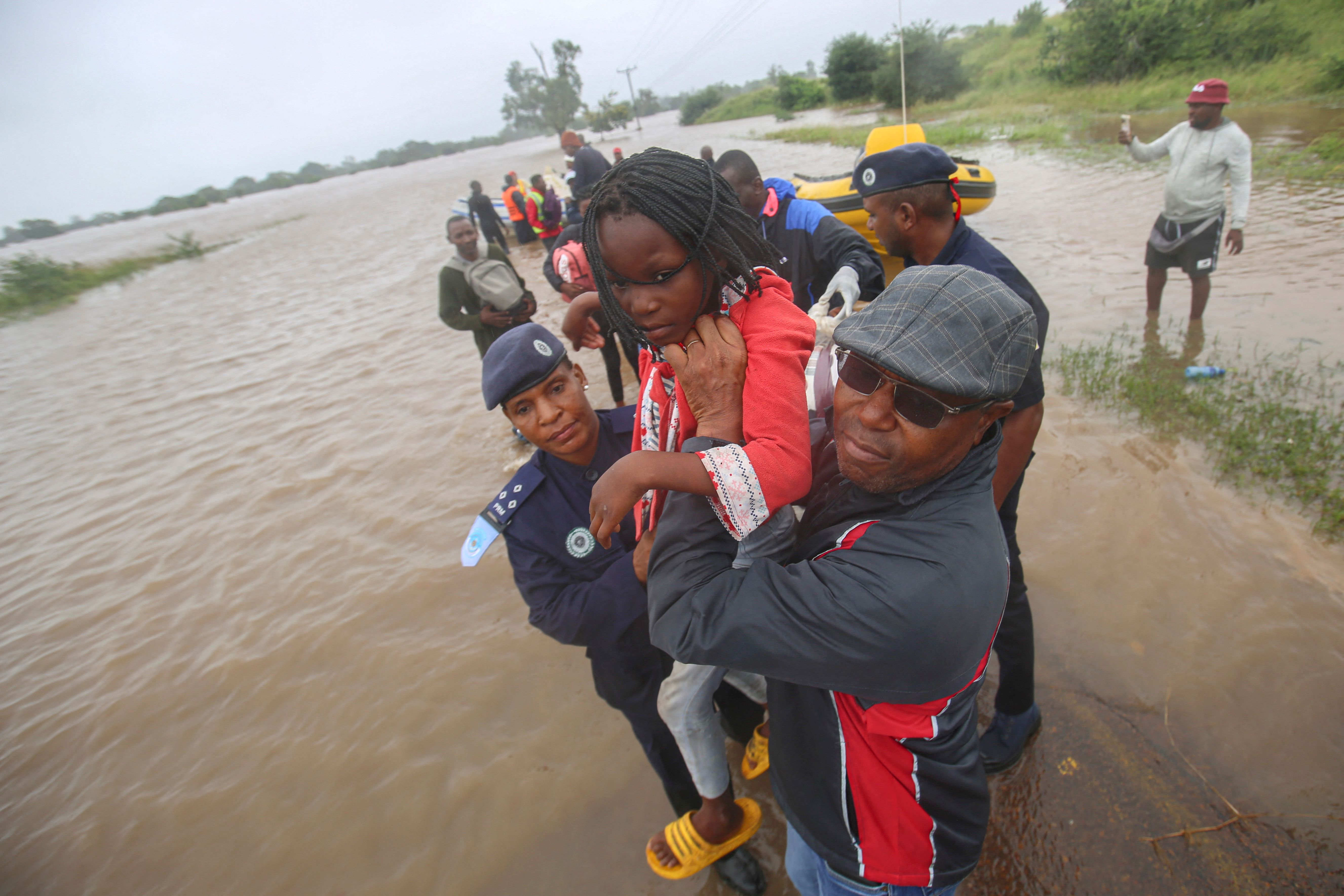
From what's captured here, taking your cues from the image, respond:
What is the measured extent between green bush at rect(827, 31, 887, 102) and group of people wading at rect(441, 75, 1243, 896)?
38.5m

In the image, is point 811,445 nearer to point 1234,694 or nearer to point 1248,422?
point 1234,694

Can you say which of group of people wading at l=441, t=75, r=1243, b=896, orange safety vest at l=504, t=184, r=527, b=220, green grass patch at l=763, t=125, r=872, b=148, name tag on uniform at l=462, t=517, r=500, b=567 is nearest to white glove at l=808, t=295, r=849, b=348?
group of people wading at l=441, t=75, r=1243, b=896

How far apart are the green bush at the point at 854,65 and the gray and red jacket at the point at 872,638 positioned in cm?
3885

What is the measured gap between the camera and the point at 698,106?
56969 mm

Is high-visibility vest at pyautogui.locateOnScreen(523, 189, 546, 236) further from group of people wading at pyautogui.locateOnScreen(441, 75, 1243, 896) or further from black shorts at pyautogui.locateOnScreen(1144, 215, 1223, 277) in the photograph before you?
group of people wading at pyautogui.locateOnScreen(441, 75, 1243, 896)

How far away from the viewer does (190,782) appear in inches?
119

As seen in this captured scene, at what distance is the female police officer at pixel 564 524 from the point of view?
5.82 ft

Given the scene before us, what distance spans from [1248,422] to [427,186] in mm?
40895

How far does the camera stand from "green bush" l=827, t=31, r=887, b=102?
32.7 m

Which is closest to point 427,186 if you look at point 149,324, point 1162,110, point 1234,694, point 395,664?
point 149,324

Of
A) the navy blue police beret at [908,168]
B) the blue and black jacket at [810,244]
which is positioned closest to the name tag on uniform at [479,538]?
the navy blue police beret at [908,168]

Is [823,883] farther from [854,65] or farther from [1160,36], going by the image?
[854,65]

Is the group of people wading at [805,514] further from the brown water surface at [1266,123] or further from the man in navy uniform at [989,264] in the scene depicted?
the brown water surface at [1266,123]

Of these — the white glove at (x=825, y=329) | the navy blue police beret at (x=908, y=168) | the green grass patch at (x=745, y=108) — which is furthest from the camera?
the green grass patch at (x=745, y=108)
